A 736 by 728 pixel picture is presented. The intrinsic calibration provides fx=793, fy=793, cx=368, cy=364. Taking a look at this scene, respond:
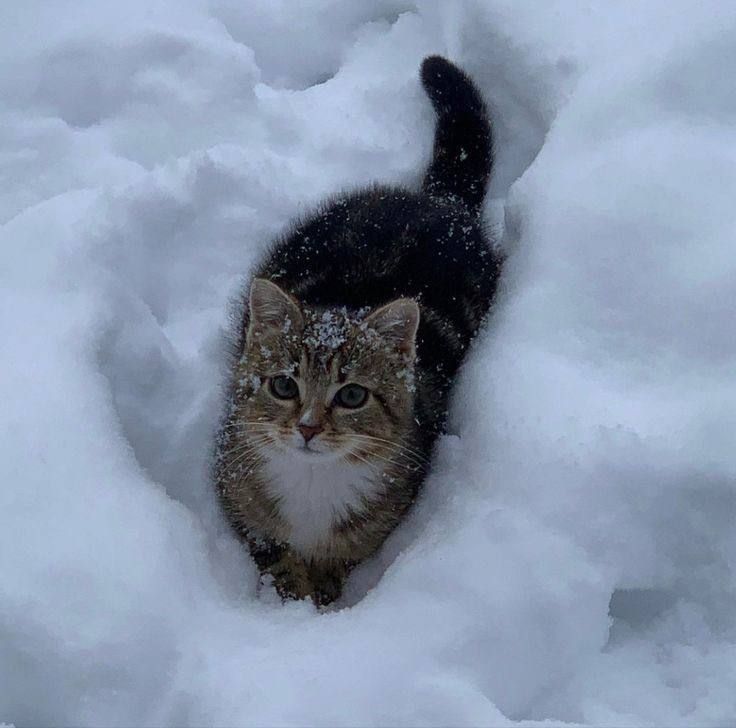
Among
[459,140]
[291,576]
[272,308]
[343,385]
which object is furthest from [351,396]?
[459,140]

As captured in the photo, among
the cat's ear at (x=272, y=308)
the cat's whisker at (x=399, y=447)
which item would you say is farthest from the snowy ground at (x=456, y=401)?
the cat's ear at (x=272, y=308)

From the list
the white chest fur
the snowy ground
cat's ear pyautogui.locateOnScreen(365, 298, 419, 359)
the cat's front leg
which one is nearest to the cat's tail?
the snowy ground

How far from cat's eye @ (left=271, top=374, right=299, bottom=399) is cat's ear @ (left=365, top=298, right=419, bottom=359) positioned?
256 mm

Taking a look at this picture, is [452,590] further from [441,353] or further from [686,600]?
[441,353]

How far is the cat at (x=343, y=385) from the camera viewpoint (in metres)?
2.08

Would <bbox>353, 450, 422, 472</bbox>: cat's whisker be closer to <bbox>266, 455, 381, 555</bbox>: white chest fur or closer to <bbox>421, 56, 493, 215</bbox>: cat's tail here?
<bbox>266, 455, 381, 555</bbox>: white chest fur

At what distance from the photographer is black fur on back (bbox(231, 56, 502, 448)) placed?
2387 millimetres

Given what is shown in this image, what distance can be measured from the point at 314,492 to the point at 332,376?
0.32m

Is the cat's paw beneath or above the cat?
beneath

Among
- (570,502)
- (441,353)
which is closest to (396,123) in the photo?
(441,353)

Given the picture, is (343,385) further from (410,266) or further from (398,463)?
(410,266)

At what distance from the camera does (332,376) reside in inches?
82.0

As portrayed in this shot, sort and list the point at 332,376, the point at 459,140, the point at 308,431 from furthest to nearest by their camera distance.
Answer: the point at 459,140
the point at 332,376
the point at 308,431

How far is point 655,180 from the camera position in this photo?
7.39ft
